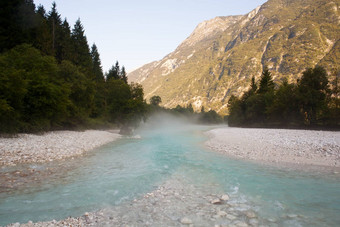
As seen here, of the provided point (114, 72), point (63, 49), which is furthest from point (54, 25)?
point (114, 72)

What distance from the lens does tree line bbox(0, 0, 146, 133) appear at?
2308 cm

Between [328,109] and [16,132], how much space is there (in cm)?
6045

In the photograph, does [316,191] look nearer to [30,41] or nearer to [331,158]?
[331,158]

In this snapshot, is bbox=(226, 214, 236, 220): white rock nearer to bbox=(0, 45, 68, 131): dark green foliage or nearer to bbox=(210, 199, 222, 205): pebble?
bbox=(210, 199, 222, 205): pebble

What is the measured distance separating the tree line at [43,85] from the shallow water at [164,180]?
1351cm

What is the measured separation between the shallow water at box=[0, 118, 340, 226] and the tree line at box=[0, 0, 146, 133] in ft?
44.3

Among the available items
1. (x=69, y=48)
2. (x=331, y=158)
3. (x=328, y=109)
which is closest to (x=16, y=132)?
(x=331, y=158)

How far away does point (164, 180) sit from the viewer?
38.8 ft

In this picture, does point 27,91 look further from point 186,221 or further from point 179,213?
point 186,221

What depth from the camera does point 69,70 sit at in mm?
38812

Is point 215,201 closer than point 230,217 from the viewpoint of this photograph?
No

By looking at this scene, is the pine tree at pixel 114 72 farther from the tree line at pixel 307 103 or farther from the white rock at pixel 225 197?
the white rock at pixel 225 197

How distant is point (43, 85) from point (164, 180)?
23.1m

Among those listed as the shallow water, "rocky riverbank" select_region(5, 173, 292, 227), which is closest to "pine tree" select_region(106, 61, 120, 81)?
the shallow water
